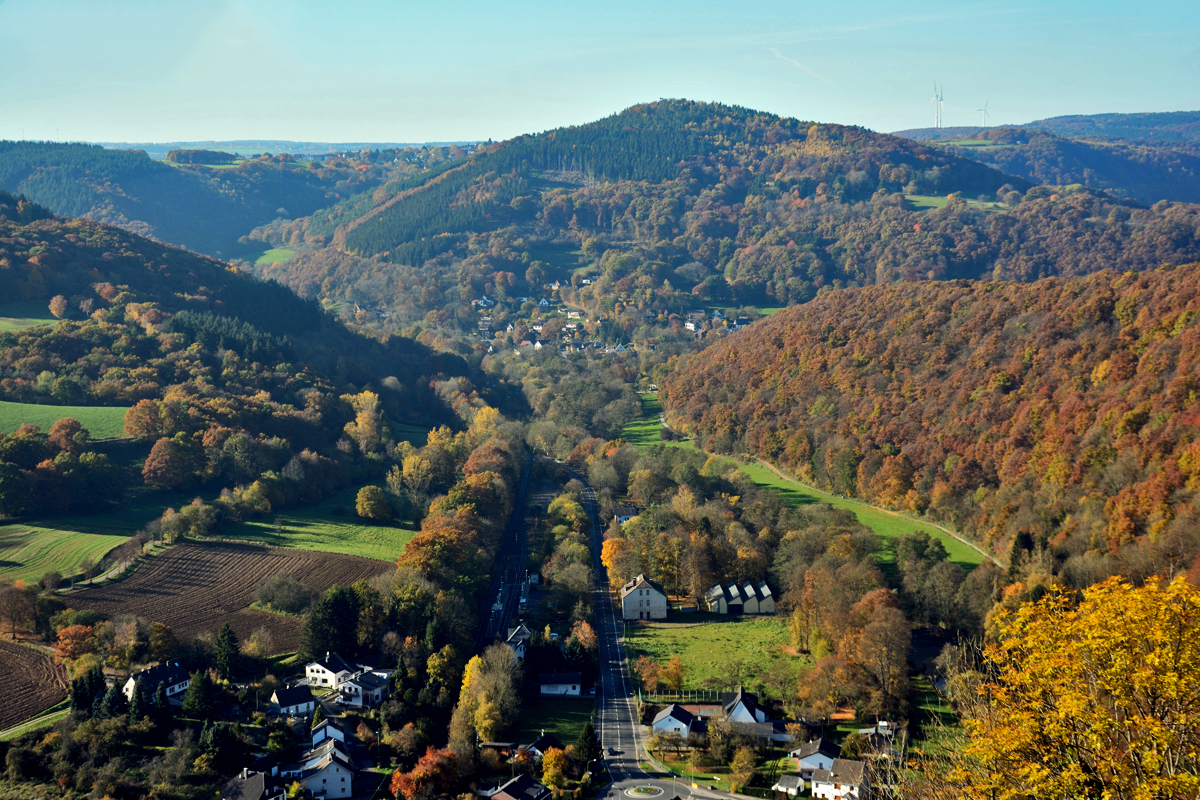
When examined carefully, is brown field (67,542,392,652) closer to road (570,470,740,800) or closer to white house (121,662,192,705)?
white house (121,662,192,705)

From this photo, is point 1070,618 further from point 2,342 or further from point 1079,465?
point 2,342

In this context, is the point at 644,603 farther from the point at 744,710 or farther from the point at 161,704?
the point at 161,704

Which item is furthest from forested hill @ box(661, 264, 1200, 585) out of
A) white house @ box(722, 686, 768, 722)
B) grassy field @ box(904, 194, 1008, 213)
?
grassy field @ box(904, 194, 1008, 213)

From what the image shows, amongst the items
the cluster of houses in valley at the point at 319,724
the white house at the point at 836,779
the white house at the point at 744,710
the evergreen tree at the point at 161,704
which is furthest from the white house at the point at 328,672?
the white house at the point at 836,779

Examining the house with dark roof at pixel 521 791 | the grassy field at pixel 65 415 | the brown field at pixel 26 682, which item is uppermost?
the grassy field at pixel 65 415

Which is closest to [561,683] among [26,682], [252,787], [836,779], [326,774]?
[326,774]

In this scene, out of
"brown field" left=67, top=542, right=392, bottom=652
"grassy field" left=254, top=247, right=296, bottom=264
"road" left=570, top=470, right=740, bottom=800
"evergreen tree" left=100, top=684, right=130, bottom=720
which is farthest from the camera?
"grassy field" left=254, top=247, right=296, bottom=264

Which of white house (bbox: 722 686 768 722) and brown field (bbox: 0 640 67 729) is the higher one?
brown field (bbox: 0 640 67 729)

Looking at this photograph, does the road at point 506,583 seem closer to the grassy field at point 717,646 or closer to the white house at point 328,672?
the white house at point 328,672
